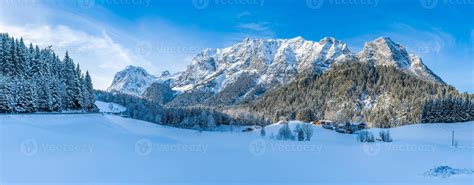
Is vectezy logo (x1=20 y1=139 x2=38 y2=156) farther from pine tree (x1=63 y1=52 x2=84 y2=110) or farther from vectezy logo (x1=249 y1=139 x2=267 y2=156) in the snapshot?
pine tree (x1=63 y1=52 x2=84 y2=110)

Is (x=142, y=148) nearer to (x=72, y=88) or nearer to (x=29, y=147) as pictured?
(x=29, y=147)

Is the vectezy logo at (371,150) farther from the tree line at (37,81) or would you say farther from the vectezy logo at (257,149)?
the tree line at (37,81)

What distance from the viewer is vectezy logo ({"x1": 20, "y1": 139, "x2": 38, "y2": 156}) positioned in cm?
2255

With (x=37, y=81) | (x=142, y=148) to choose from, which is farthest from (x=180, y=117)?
(x=142, y=148)

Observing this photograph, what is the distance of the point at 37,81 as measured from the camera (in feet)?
165

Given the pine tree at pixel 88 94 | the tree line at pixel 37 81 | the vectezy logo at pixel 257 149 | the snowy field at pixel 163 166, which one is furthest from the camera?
the pine tree at pixel 88 94

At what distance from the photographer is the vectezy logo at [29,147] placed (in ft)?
74.0

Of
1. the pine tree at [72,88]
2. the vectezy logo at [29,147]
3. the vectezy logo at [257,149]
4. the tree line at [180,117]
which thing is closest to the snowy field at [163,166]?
the vectezy logo at [29,147]

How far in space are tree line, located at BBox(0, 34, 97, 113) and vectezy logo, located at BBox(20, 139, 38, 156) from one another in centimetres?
2139

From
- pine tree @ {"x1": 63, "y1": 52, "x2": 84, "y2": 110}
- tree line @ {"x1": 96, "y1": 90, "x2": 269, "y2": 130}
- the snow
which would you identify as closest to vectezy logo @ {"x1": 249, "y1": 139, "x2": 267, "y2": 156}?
pine tree @ {"x1": 63, "y1": 52, "x2": 84, "y2": 110}

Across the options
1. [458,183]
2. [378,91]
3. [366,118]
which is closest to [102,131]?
[458,183]

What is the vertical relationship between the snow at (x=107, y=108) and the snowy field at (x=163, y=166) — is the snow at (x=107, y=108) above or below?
above

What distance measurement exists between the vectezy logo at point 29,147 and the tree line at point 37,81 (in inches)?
842

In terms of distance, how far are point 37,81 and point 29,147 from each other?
30.1 metres
